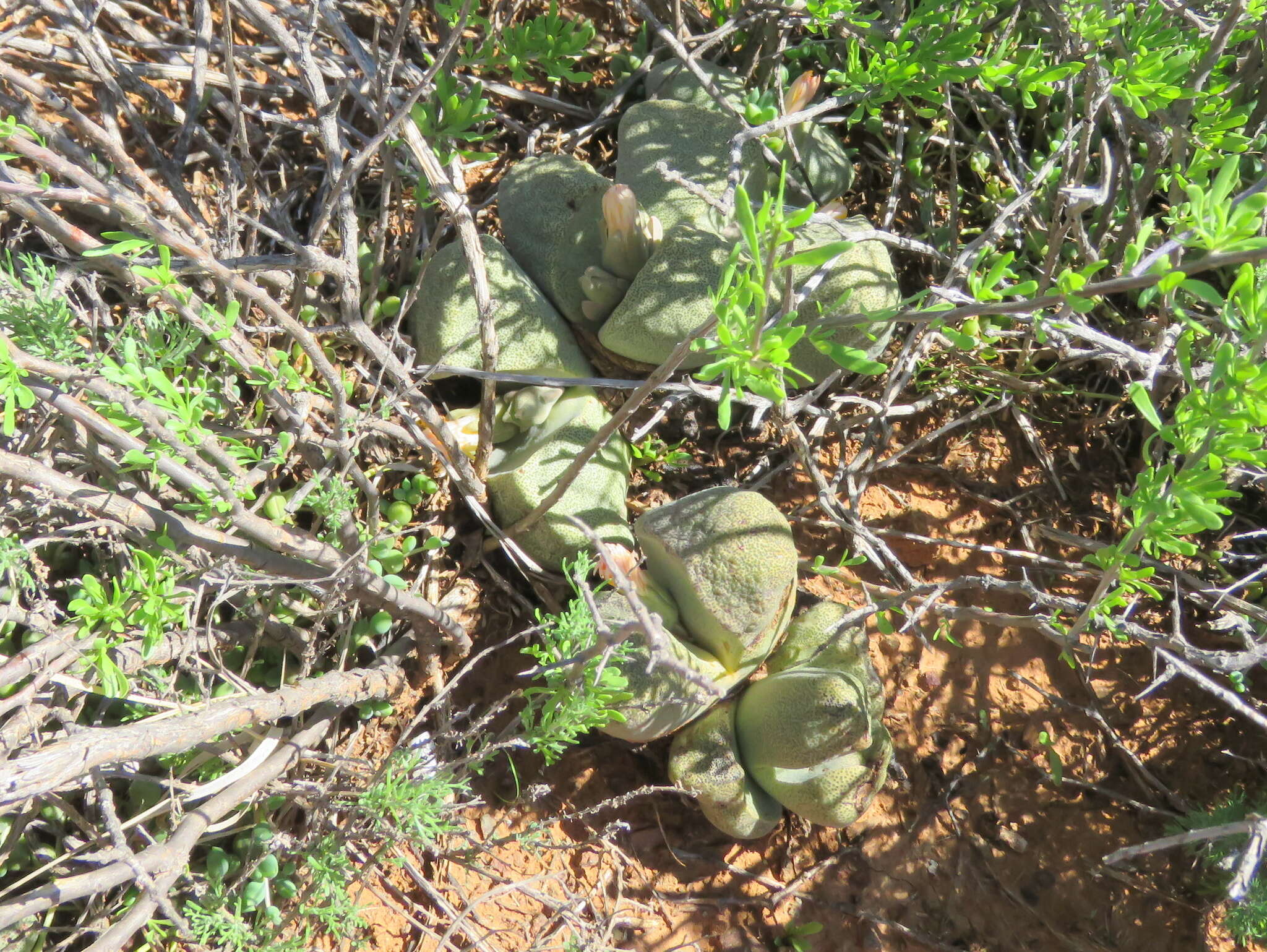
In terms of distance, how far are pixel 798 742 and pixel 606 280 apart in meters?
1.03

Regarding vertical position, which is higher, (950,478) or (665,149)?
(665,149)

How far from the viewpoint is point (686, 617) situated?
1819mm

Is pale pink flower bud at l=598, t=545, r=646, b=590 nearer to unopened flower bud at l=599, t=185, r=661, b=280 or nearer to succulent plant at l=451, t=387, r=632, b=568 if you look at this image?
succulent plant at l=451, t=387, r=632, b=568

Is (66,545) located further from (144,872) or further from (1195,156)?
(1195,156)

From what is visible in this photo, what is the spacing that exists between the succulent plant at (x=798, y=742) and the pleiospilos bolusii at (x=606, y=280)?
434mm

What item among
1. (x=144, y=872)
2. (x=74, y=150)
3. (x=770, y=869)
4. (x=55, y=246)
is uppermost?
(x=74, y=150)

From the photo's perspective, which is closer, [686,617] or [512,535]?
[686,617]

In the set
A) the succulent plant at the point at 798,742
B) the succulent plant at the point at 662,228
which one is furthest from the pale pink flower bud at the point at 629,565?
the succulent plant at the point at 662,228

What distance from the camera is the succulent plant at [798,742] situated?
1691 mm

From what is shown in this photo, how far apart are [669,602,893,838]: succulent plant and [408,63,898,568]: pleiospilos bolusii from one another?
0.43 m

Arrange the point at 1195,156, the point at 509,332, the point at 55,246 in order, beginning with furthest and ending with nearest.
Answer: the point at 509,332 → the point at 55,246 → the point at 1195,156

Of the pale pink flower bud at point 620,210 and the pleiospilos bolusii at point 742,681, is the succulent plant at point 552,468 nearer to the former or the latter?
the pleiospilos bolusii at point 742,681

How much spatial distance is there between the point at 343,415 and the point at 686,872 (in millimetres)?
1197

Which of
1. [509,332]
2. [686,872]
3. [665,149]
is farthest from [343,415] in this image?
[686,872]
